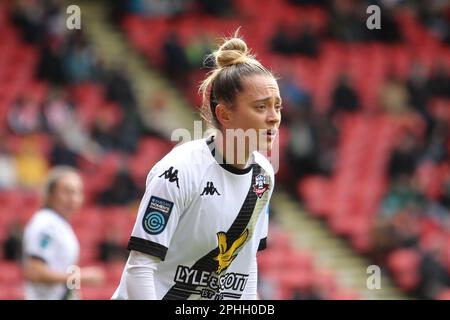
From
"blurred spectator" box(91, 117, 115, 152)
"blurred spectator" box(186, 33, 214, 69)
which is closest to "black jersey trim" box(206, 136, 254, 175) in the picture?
"blurred spectator" box(91, 117, 115, 152)

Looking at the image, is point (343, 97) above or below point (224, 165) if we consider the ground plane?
above

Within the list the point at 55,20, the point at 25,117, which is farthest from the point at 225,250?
the point at 55,20

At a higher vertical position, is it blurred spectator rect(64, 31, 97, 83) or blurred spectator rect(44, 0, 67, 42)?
blurred spectator rect(44, 0, 67, 42)

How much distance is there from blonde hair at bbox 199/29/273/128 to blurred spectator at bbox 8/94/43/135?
7.97 metres

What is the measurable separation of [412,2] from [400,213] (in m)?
6.70

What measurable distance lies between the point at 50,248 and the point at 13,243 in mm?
3847

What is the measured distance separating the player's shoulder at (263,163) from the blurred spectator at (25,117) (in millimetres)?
7832

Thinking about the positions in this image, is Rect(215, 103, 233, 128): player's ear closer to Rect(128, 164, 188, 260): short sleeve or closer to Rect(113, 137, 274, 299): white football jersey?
Rect(113, 137, 274, 299): white football jersey

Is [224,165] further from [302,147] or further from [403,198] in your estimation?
[302,147]

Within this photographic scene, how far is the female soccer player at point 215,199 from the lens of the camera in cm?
380

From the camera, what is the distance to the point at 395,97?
1517 centimetres

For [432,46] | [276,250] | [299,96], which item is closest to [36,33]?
[299,96]

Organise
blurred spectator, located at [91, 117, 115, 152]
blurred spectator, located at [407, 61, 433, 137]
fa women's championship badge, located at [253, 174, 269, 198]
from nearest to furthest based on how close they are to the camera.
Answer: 1. fa women's championship badge, located at [253, 174, 269, 198]
2. blurred spectator, located at [91, 117, 115, 152]
3. blurred spectator, located at [407, 61, 433, 137]

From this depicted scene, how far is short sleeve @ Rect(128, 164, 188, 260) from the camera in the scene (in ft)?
12.4
